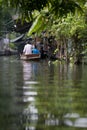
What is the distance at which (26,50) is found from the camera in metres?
32.9

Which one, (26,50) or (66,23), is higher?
(66,23)

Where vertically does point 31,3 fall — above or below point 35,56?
above

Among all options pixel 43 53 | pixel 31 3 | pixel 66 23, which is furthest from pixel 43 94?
pixel 43 53

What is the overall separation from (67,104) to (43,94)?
147 centimetres

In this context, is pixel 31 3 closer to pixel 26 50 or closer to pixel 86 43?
pixel 86 43

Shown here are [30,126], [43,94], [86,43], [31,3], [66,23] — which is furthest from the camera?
[86,43]

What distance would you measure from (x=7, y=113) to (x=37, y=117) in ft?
1.61

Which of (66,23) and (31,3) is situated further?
(66,23)

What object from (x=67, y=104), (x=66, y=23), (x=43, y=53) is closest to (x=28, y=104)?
(x=67, y=104)

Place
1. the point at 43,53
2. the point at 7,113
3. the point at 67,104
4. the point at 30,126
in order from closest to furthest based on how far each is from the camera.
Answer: the point at 30,126 < the point at 7,113 < the point at 67,104 < the point at 43,53

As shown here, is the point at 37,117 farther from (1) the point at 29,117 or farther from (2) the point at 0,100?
(2) the point at 0,100

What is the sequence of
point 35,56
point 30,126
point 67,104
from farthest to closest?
point 35,56
point 67,104
point 30,126

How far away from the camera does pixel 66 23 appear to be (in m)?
20.3

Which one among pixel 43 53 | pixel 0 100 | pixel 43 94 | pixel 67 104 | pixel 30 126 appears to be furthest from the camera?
pixel 43 53
